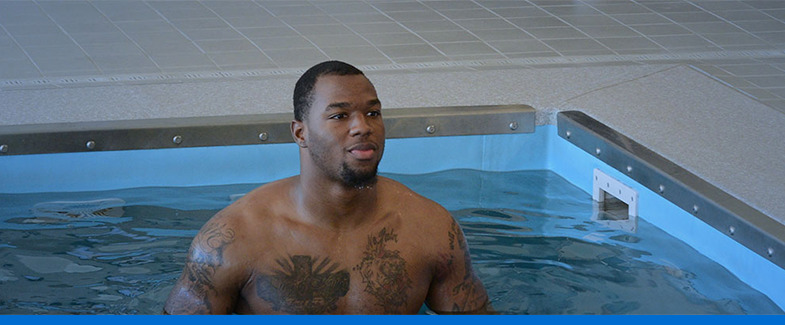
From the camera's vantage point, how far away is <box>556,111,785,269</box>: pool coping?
3168mm

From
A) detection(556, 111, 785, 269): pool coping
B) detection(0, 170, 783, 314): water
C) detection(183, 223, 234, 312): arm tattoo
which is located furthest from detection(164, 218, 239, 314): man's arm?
detection(556, 111, 785, 269): pool coping

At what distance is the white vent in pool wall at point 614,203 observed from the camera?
3898 millimetres

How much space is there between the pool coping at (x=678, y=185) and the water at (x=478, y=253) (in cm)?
17

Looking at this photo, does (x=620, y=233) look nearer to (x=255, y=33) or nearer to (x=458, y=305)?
(x=458, y=305)

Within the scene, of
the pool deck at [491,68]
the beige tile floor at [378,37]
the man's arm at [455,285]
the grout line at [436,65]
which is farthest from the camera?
the beige tile floor at [378,37]

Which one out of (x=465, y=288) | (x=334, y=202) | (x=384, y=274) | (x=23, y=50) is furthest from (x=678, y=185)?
(x=23, y=50)

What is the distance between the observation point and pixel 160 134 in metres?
4.11

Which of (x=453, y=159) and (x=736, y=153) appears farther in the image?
(x=453, y=159)

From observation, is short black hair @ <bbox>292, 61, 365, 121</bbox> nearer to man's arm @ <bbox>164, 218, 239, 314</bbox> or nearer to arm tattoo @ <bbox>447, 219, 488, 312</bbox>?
man's arm @ <bbox>164, 218, 239, 314</bbox>

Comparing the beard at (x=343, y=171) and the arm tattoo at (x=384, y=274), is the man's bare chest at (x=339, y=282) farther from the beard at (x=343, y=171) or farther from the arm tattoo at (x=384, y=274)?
the beard at (x=343, y=171)

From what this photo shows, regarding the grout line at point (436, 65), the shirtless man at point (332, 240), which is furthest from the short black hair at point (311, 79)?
the grout line at point (436, 65)

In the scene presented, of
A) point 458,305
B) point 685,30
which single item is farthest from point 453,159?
point 685,30

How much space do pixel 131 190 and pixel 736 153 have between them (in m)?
2.25

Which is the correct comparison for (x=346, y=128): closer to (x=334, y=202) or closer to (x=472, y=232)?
(x=334, y=202)
